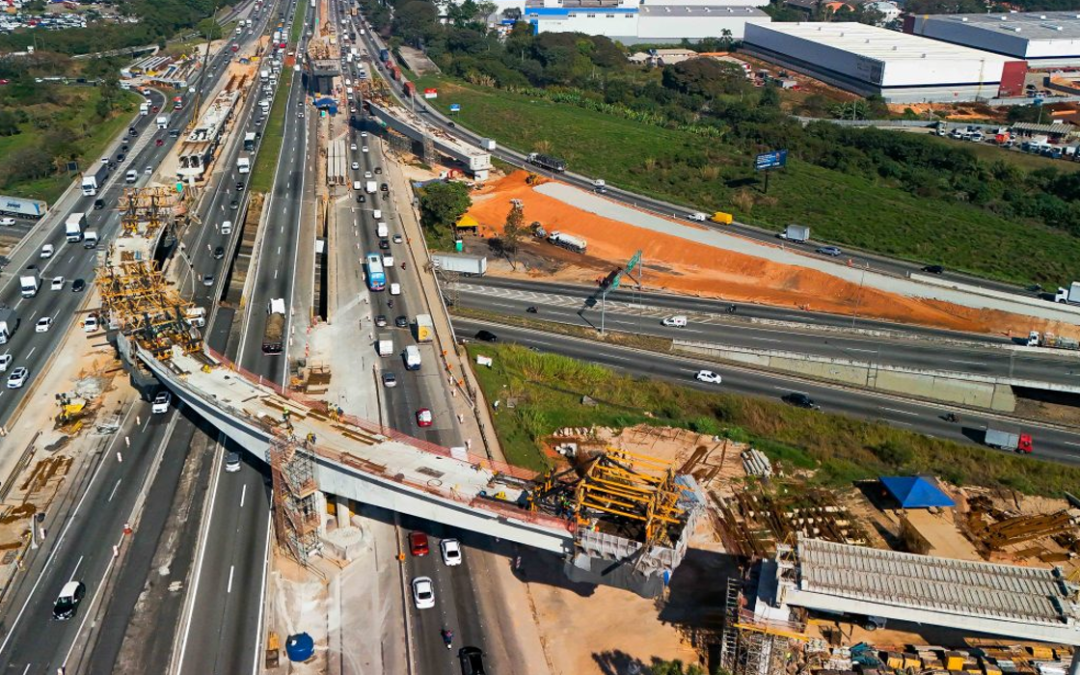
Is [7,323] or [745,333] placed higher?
[7,323]

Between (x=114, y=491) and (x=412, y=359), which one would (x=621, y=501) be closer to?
(x=412, y=359)

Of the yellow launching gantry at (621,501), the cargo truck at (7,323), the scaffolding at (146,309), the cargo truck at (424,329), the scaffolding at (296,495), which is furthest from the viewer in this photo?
the cargo truck at (7,323)

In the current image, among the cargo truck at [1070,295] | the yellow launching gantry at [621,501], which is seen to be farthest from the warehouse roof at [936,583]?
the cargo truck at [1070,295]

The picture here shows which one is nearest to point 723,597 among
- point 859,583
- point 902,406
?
point 859,583

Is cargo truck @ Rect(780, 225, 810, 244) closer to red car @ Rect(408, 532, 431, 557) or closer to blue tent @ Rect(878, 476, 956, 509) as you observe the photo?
blue tent @ Rect(878, 476, 956, 509)

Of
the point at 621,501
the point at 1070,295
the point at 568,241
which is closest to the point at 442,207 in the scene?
the point at 568,241

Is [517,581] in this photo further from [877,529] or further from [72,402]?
[72,402]

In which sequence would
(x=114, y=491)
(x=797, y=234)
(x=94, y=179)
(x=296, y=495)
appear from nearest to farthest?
(x=296, y=495)
(x=114, y=491)
(x=797, y=234)
(x=94, y=179)

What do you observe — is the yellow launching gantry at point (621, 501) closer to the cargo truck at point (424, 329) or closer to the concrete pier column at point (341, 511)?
the concrete pier column at point (341, 511)
